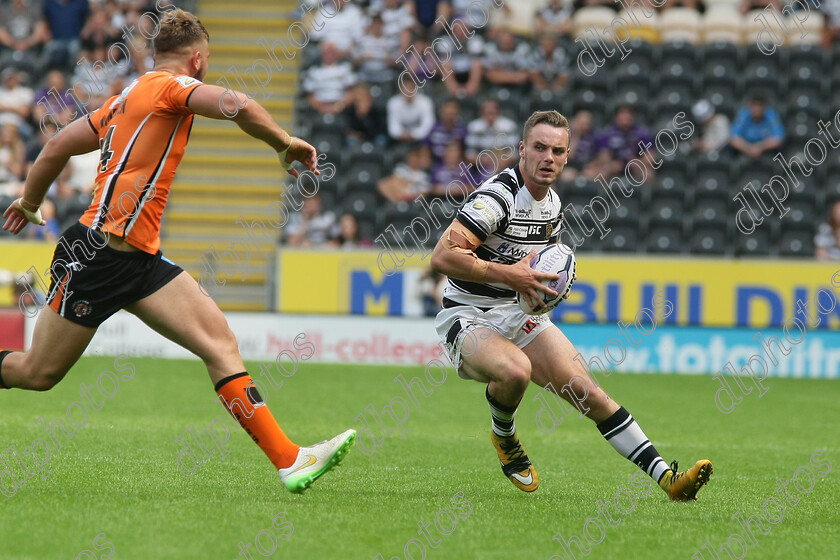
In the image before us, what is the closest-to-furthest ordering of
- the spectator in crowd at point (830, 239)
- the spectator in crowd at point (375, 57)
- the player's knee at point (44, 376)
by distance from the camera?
the player's knee at point (44, 376) → the spectator in crowd at point (830, 239) → the spectator in crowd at point (375, 57)

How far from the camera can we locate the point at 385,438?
7926mm

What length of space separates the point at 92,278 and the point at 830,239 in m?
12.6

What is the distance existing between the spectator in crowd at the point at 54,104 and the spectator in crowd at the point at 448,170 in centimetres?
552

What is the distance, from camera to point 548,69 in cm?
1694

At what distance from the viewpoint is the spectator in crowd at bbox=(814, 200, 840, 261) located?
48.3 ft

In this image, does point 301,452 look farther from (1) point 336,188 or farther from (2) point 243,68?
(2) point 243,68

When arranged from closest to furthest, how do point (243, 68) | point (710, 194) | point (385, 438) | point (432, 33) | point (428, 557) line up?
point (428, 557), point (385, 438), point (710, 194), point (432, 33), point (243, 68)

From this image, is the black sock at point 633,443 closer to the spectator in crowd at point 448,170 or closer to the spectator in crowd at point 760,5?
the spectator in crowd at point 448,170

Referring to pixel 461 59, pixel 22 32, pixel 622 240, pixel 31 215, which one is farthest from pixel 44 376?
pixel 22 32

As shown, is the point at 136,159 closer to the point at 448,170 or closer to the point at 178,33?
the point at 178,33

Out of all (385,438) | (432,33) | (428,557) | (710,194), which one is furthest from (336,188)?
(428,557)

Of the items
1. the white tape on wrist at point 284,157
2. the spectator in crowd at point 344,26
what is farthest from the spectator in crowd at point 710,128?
the white tape on wrist at point 284,157

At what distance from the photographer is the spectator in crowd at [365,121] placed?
53.6 ft

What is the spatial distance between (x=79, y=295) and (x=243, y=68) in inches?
565
